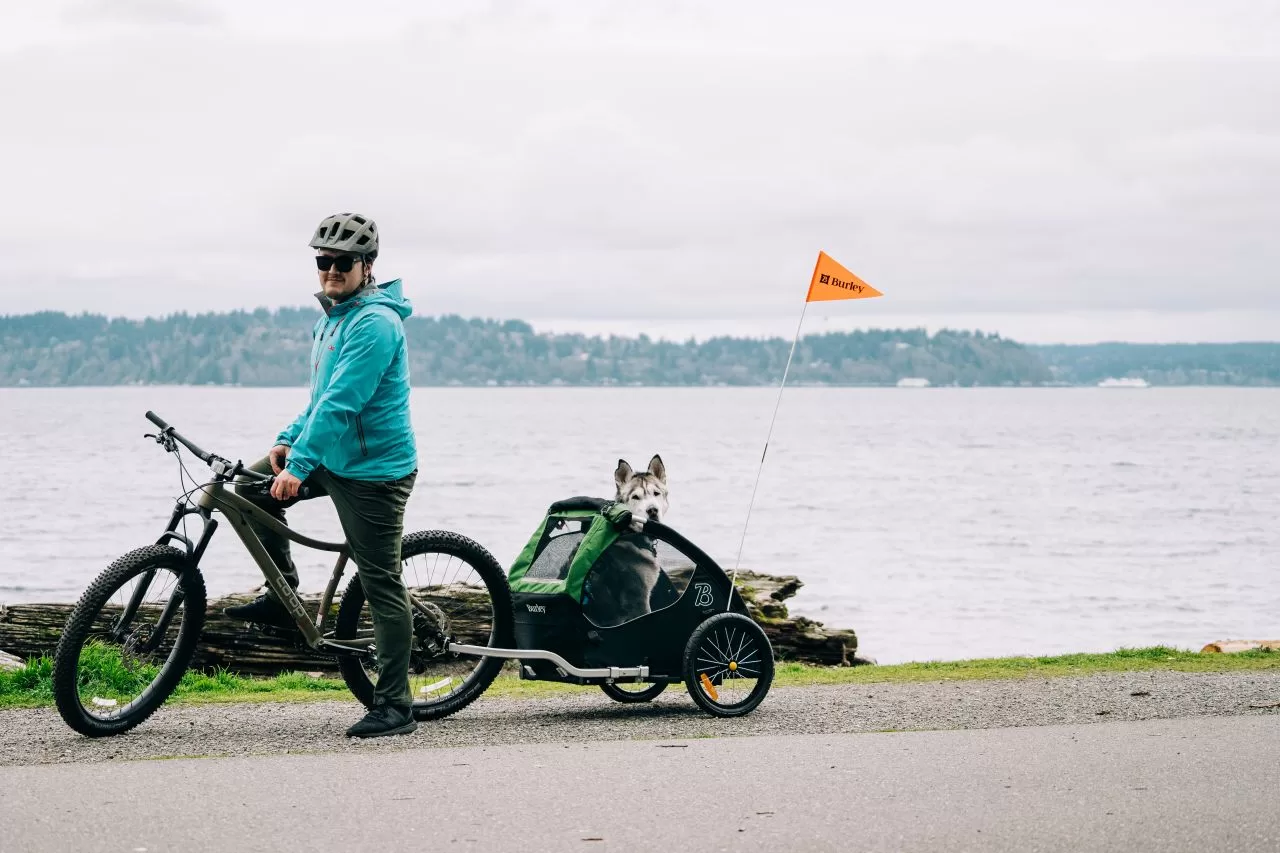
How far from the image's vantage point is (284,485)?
22.6 ft

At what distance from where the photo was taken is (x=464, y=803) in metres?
5.71

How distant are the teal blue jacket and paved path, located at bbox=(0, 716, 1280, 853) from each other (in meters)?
1.41

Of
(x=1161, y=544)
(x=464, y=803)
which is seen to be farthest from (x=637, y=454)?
(x=464, y=803)

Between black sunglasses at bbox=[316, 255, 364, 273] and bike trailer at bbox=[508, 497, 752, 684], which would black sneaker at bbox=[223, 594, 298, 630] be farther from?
black sunglasses at bbox=[316, 255, 364, 273]

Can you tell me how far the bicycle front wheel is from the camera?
683cm

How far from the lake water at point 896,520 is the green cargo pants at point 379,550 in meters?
13.7

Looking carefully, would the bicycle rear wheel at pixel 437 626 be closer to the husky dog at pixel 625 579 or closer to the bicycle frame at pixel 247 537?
the bicycle frame at pixel 247 537

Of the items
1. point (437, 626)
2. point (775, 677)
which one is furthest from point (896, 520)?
point (437, 626)

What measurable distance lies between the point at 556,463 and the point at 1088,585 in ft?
139

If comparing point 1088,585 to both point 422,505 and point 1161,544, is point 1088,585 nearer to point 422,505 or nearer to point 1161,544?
point 1161,544

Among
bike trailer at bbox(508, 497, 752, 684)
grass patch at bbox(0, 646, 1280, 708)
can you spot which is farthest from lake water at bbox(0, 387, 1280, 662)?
bike trailer at bbox(508, 497, 752, 684)

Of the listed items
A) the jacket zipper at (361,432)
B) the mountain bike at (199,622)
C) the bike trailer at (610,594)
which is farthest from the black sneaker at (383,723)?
the jacket zipper at (361,432)

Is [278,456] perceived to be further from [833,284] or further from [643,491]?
[833,284]

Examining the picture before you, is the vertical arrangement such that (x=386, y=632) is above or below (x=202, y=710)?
above
